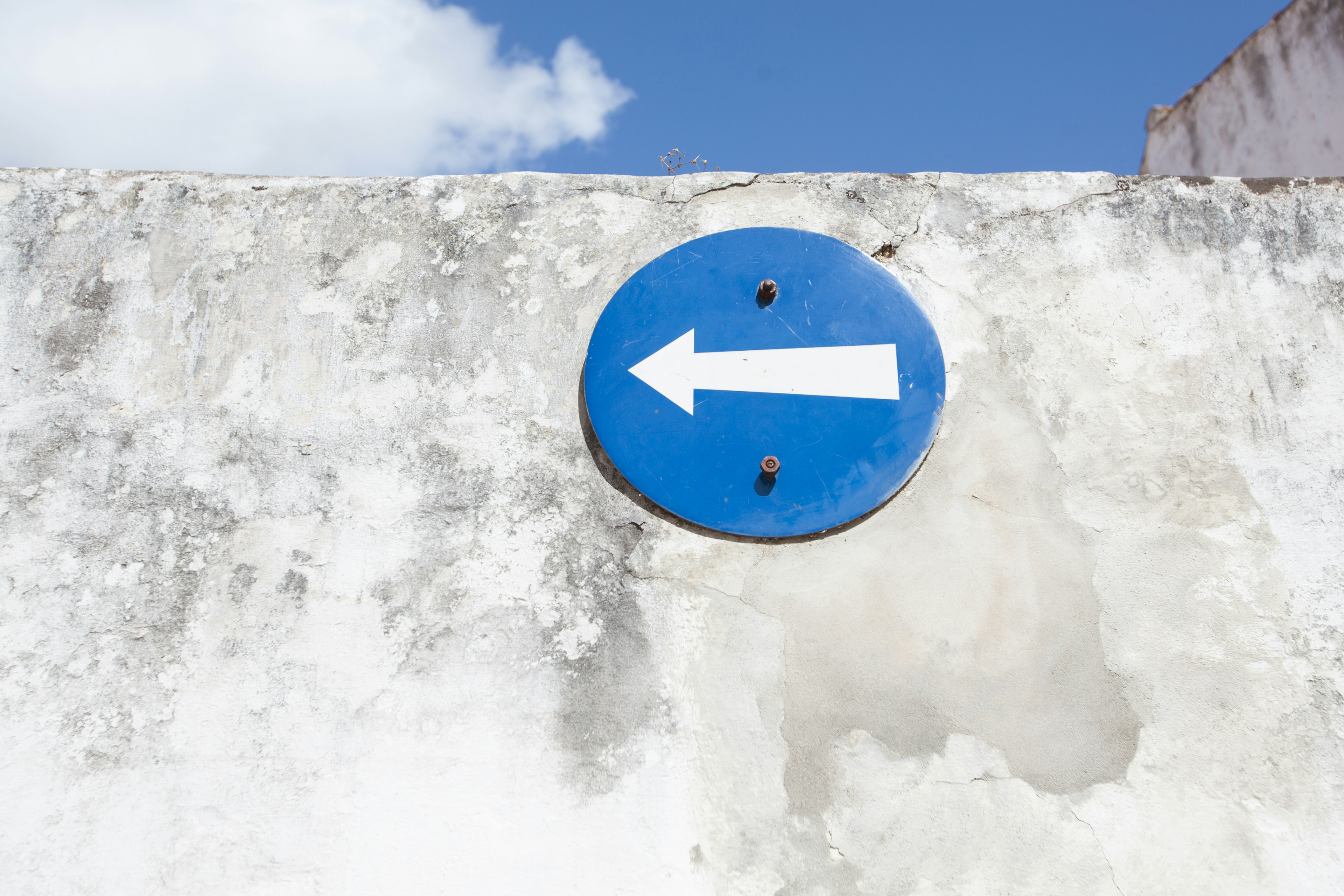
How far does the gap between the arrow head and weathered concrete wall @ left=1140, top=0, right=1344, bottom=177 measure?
3655mm

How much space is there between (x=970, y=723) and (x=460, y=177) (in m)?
1.80

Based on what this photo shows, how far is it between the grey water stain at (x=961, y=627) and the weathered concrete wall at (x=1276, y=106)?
3.25 m

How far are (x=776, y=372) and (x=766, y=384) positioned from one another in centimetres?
4

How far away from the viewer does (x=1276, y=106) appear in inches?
173

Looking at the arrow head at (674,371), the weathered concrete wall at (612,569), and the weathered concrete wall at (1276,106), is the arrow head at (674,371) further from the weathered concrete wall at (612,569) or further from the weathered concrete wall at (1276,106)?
the weathered concrete wall at (1276,106)

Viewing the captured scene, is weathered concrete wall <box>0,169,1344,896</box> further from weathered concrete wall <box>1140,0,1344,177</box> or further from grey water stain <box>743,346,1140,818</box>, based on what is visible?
weathered concrete wall <box>1140,0,1344,177</box>

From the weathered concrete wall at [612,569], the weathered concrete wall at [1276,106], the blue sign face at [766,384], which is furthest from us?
the weathered concrete wall at [1276,106]

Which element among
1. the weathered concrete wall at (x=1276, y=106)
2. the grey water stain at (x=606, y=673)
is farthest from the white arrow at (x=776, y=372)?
the weathered concrete wall at (x=1276, y=106)

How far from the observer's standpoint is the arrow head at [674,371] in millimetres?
1713

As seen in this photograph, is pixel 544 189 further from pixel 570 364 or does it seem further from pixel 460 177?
pixel 570 364

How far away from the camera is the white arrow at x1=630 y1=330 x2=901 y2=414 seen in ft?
5.62

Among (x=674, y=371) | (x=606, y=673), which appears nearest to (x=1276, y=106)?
(x=674, y=371)

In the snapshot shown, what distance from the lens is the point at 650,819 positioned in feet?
5.15

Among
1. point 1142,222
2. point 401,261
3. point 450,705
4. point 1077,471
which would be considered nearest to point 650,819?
point 450,705
